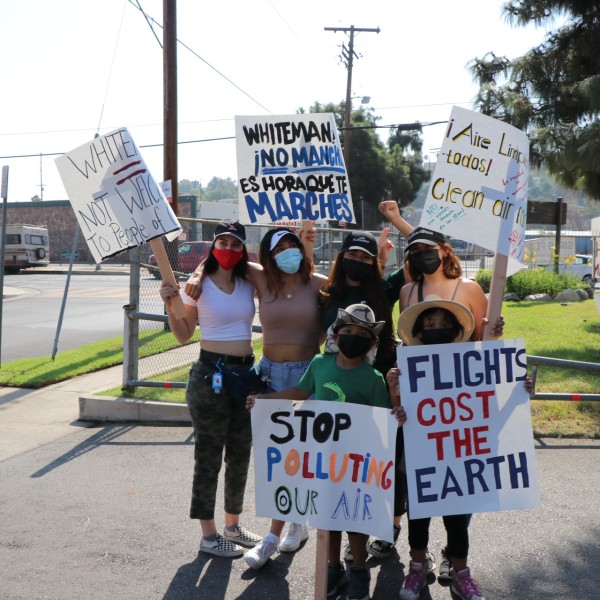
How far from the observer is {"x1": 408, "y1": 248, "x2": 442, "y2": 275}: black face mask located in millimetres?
3943

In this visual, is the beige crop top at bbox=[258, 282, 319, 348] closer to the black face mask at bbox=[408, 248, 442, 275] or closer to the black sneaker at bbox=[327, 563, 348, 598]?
the black face mask at bbox=[408, 248, 442, 275]

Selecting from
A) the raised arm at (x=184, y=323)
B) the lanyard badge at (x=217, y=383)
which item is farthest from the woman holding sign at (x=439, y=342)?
the raised arm at (x=184, y=323)

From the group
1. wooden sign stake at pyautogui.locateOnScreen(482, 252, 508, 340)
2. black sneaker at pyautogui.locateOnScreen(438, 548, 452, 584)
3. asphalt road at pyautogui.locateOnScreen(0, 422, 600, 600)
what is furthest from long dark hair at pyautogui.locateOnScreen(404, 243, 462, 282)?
asphalt road at pyautogui.locateOnScreen(0, 422, 600, 600)

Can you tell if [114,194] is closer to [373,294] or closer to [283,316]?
[283,316]

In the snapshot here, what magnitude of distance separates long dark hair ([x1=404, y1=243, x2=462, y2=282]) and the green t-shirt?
0.64m

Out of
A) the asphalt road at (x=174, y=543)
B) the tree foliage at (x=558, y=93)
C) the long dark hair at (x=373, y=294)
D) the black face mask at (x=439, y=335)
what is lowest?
the asphalt road at (x=174, y=543)

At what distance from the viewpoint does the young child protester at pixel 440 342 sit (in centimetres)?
364

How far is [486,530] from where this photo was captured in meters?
4.55

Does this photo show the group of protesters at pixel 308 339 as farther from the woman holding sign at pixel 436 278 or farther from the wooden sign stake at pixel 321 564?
the wooden sign stake at pixel 321 564

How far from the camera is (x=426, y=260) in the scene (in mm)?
3943

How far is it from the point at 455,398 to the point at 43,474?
368 cm

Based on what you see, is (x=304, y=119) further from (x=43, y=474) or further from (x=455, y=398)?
(x=43, y=474)

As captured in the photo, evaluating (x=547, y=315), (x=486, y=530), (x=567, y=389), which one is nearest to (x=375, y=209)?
(x=547, y=315)

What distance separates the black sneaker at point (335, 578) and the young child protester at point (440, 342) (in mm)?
322
